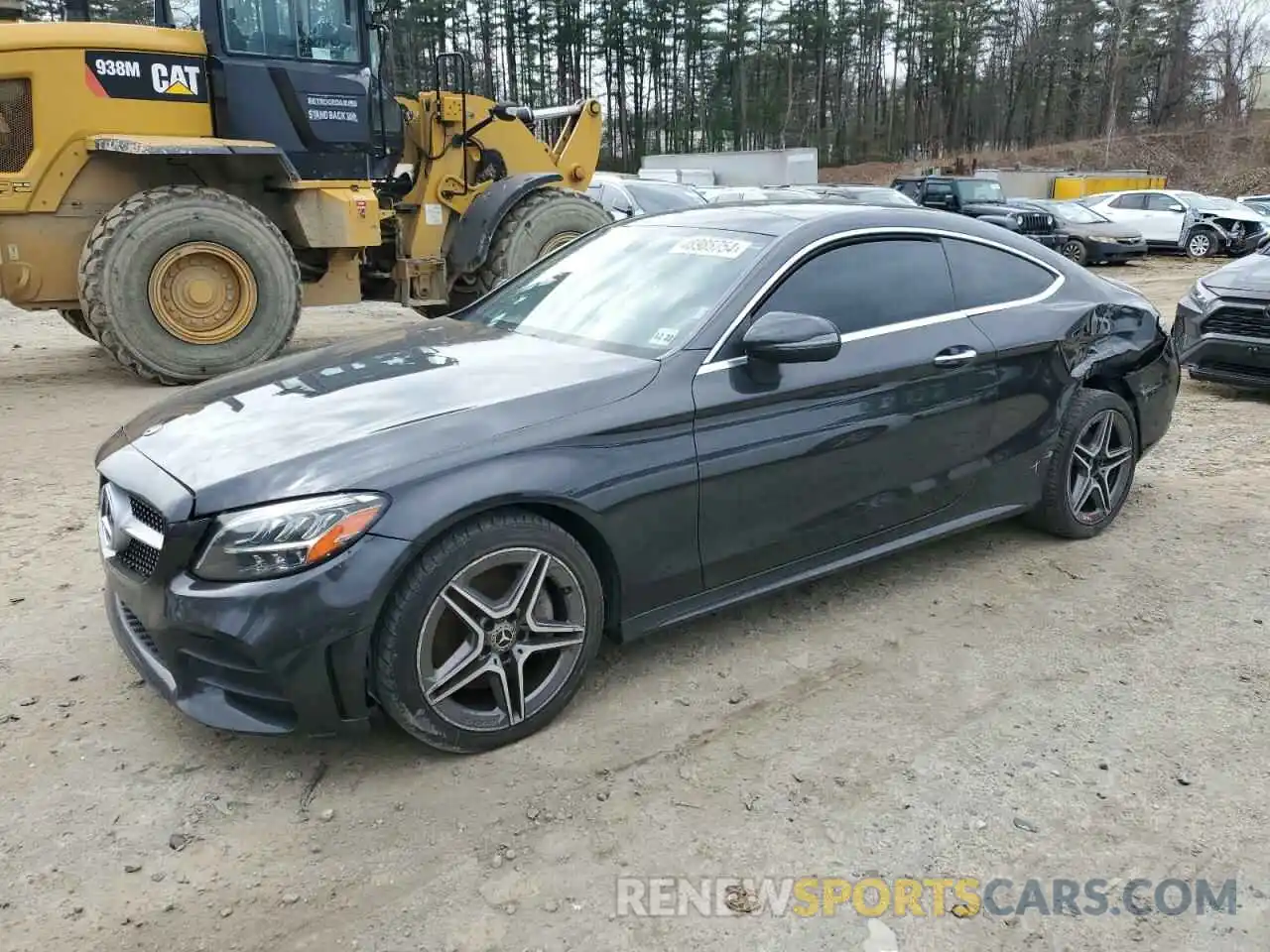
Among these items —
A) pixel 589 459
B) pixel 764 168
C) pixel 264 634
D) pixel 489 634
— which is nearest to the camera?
pixel 264 634

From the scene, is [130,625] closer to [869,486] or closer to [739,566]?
[739,566]

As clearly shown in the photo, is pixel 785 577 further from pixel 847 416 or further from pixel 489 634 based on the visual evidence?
pixel 489 634

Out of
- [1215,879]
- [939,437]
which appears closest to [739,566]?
[939,437]

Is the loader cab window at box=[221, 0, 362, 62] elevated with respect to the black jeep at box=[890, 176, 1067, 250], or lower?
elevated

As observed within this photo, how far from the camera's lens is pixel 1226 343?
24.8 feet

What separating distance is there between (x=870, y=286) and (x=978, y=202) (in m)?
20.2

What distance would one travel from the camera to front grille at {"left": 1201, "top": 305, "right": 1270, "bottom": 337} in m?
7.41

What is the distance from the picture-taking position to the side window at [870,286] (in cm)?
369

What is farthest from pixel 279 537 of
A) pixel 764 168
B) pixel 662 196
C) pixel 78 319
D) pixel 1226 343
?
pixel 764 168

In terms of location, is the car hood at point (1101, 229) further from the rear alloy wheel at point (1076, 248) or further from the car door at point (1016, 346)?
the car door at point (1016, 346)

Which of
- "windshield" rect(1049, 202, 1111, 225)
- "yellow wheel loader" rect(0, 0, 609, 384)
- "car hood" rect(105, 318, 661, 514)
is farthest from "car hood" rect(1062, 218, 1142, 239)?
"car hood" rect(105, 318, 661, 514)

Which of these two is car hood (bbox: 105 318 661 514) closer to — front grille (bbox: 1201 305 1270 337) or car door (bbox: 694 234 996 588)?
car door (bbox: 694 234 996 588)

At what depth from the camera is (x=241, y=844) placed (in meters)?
2.65

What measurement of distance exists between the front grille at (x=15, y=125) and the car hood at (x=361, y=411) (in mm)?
5329
